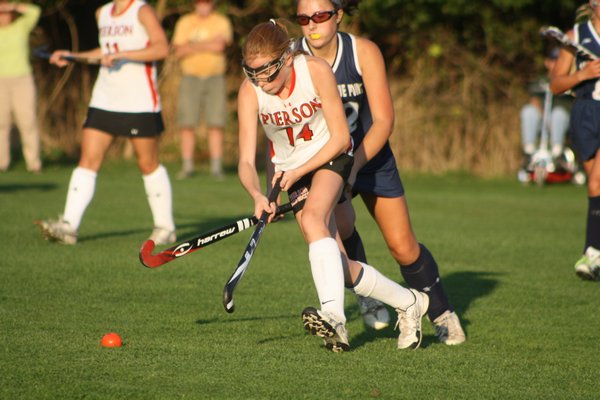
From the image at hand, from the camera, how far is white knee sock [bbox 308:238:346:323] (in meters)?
4.79

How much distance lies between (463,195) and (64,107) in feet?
24.6

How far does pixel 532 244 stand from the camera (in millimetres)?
9562

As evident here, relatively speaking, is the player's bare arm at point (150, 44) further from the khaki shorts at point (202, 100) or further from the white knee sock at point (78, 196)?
the khaki shorts at point (202, 100)

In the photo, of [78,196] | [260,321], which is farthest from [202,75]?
[260,321]

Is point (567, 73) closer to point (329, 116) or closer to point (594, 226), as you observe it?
point (594, 226)

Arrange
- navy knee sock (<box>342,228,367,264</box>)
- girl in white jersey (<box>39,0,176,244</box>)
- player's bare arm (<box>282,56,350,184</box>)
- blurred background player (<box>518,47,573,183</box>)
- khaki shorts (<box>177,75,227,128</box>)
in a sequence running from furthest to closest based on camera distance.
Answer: blurred background player (<box>518,47,573,183</box>) → khaki shorts (<box>177,75,227,128</box>) → girl in white jersey (<box>39,0,176,244</box>) → navy knee sock (<box>342,228,367,264</box>) → player's bare arm (<box>282,56,350,184</box>)

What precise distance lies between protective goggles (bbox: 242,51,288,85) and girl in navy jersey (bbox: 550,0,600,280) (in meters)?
3.38

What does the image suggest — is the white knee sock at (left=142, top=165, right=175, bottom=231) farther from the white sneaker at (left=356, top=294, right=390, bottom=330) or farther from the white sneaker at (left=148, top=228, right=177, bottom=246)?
the white sneaker at (left=356, top=294, right=390, bottom=330)

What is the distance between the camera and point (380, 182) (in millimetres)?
5441

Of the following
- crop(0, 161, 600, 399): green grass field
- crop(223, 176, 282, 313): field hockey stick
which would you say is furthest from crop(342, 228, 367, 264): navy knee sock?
crop(223, 176, 282, 313): field hockey stick

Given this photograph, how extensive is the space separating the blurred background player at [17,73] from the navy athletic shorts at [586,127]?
864cm

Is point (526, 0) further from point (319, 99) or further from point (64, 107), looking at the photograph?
point (319, 99)

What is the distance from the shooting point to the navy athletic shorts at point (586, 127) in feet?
24.8

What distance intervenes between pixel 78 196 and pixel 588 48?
4041 mm
